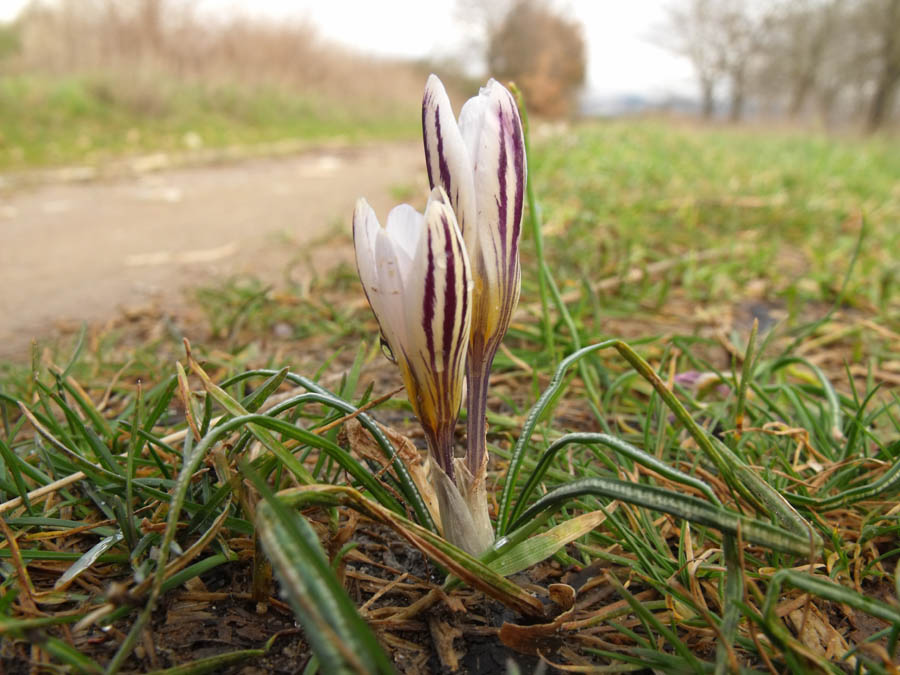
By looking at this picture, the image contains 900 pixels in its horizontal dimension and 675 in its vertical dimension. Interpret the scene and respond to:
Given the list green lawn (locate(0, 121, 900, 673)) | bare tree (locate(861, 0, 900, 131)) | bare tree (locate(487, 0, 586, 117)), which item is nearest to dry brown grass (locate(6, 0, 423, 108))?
green lawn (locate(0, 121, 900, 673))

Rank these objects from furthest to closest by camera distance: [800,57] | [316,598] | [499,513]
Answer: [800,57] → [499,513] → [316,598]

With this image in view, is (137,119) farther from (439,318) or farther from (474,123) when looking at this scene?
(439,318)

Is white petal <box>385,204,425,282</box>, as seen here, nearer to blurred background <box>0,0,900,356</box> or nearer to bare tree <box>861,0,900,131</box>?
blurred background <box>0,0,900,356</box>

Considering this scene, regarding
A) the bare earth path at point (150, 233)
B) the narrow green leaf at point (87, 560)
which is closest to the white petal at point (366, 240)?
the narrow green leaf at point (87, 560)

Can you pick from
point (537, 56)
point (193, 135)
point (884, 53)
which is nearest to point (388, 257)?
point (193, 135)

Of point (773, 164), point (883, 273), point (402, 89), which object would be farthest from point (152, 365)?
point (402, 89)

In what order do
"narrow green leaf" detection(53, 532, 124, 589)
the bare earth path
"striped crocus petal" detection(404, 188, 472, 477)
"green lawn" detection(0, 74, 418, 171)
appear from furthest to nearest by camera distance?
"green lawn" detection(0, 74, 418, 171) → the bare earth path → "narrow green leaf" detection(53, 532, 124, 589) → "striped crocus petal" detection(404, 188, 472, 477)
